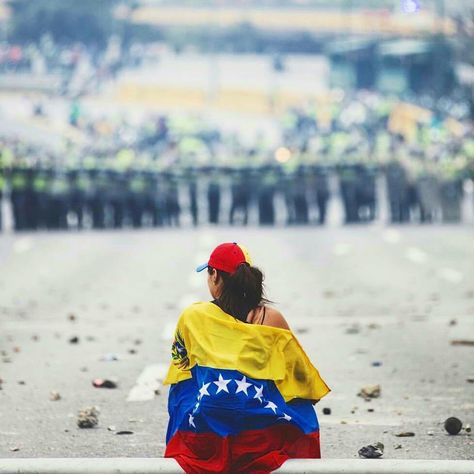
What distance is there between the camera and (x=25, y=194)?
32.9 m

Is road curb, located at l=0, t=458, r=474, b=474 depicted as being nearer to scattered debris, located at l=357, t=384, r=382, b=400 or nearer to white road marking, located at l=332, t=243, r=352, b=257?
scattered debris, located at l=357, t=384, r=382, b=400

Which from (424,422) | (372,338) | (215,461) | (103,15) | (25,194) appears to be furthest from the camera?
(103,15)

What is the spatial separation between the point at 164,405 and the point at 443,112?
116 ft

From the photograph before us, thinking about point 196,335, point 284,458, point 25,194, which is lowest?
point 25,194

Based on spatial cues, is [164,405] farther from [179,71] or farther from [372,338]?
[179,71]

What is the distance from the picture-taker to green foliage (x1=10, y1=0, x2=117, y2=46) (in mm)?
46156

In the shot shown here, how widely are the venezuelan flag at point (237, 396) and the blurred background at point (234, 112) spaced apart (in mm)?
25775

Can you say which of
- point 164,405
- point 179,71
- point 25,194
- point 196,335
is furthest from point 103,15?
point 196,335

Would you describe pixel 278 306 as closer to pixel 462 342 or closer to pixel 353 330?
pixel 353 330

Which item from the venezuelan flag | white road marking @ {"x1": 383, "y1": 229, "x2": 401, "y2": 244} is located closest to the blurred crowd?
white road marking @ {"x1": 383, "y1": 229, "x2": 401, "y2": 244}

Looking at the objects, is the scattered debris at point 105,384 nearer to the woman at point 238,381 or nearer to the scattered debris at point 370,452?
the scattered debris at point 370,452

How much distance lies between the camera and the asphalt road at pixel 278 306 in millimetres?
9445

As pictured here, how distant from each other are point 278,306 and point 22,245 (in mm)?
11559

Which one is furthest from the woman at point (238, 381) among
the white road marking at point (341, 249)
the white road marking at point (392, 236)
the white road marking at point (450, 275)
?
the white road marking at point (392, 236)
